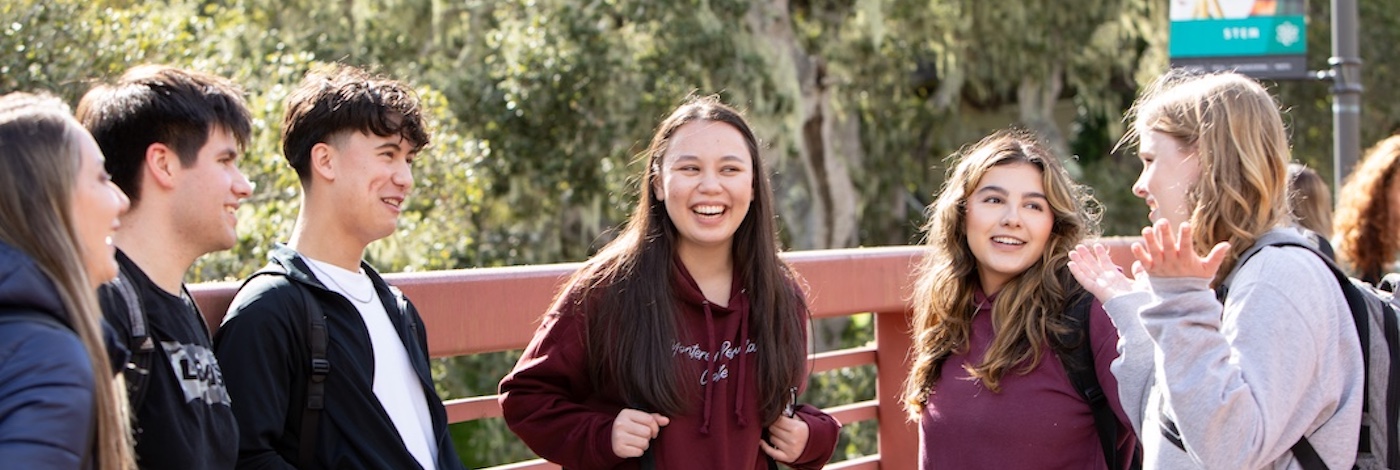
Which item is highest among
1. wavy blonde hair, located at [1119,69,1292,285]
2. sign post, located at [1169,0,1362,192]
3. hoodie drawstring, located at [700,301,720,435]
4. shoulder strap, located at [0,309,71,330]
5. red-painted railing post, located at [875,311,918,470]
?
sign post, located at [1169,0,1362,192]

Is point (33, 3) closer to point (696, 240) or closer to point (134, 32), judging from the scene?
point (134, 32)

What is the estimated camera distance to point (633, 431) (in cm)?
301

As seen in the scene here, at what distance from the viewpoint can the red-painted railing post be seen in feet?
14.7

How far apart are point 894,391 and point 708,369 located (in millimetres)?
1477

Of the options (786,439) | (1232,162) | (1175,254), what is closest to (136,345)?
(786,439)

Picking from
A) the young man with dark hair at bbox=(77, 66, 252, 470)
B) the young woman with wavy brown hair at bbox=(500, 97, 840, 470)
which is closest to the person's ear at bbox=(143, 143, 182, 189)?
the young man with dark hair at bbox=(77, 66, 252, 470)

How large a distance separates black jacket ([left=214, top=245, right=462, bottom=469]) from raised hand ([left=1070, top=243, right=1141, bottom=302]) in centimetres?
142

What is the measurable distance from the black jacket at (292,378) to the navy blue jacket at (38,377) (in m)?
0.69

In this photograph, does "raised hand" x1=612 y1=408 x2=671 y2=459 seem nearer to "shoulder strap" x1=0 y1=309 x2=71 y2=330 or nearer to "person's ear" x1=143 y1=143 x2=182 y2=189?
"person's ear" x1=143 y1=143 x2=182 y2=189

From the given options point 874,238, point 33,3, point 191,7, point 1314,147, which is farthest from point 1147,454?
point 1314,147

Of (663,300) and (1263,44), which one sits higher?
(1263,44)

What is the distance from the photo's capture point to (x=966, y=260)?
3584 mm

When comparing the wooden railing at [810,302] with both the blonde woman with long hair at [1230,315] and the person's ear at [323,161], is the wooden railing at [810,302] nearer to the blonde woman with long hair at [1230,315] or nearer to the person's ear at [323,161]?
the person's ear at [323,161]

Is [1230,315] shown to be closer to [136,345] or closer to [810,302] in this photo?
[810,302]
